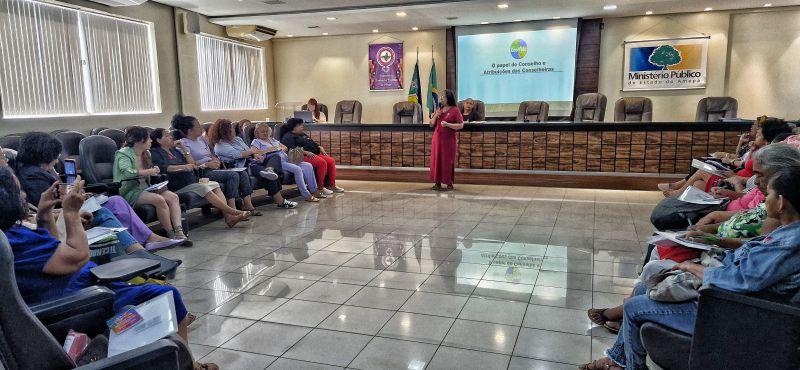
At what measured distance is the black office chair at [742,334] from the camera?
137cm

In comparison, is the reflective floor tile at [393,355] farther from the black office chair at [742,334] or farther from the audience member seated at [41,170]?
the audience member seated at [41,170]

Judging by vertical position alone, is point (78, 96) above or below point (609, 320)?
above

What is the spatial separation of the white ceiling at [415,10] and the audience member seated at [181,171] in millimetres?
4011

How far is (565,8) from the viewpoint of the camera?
8.62 m

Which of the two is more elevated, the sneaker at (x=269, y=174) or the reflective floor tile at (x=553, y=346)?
the sneaker at (x=269, y=174)

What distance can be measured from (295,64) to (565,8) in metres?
6.08

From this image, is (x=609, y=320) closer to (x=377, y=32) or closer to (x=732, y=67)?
(x=732, y=67)

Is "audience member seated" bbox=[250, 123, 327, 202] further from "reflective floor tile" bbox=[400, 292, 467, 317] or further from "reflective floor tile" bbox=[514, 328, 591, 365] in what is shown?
"reflective floor tile" bbox=[514, 328, 591, 365]

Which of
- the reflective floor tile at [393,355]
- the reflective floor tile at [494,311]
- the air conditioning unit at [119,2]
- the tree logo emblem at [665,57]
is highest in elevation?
the air conditioning unit at [119,2]

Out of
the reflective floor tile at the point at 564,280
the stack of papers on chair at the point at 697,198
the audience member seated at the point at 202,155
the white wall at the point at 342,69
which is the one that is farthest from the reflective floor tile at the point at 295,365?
the white wall at the point at 342,69

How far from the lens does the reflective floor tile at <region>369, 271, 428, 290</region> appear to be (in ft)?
10.8

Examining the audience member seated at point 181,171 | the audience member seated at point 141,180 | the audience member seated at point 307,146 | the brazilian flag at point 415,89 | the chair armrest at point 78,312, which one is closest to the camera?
the chair armrest at point 78,312

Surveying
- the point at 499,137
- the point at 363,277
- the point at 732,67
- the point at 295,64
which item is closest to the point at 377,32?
the point at 295,64

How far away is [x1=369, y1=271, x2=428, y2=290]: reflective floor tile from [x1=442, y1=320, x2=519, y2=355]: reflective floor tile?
643 millimetres
